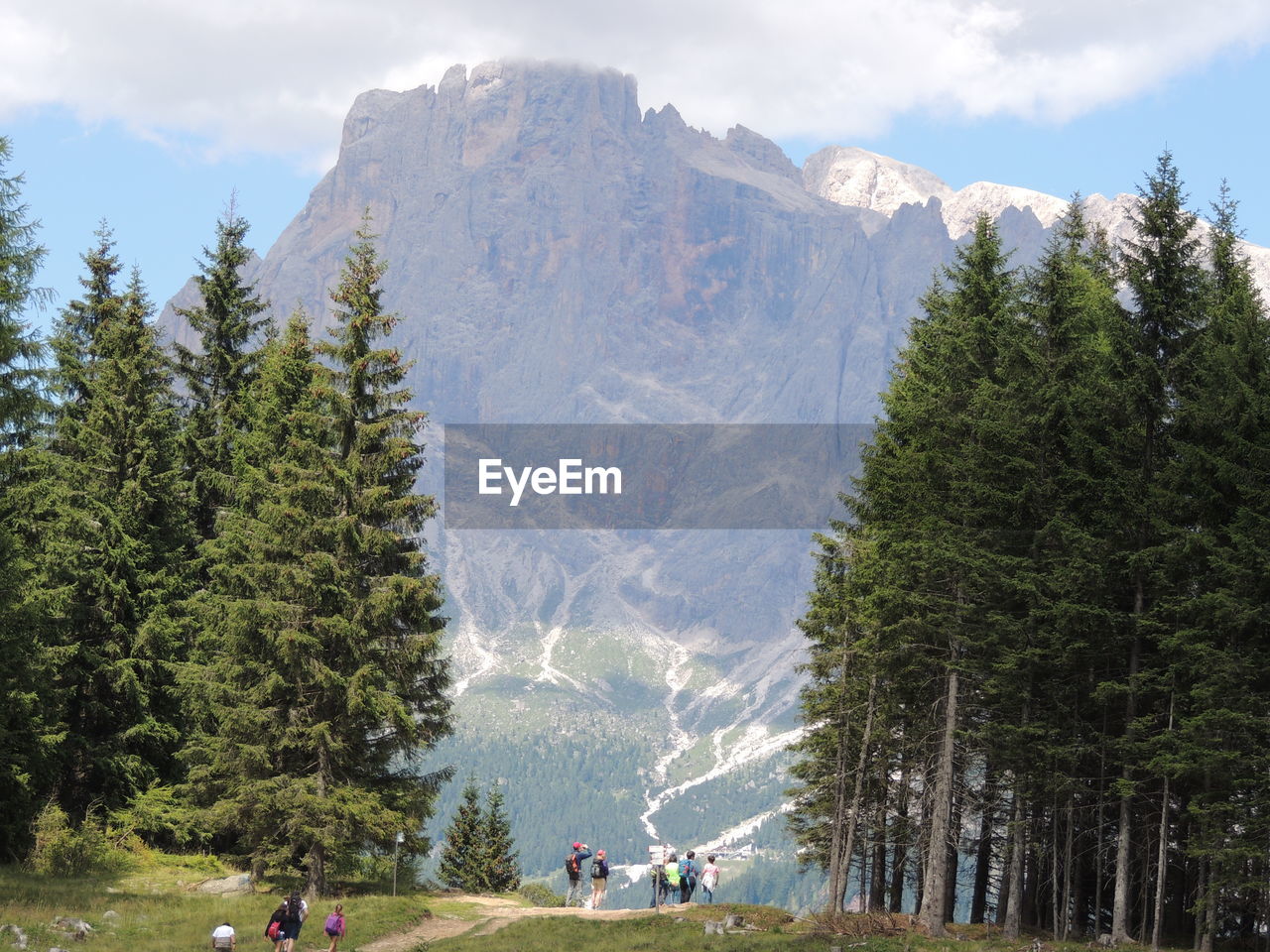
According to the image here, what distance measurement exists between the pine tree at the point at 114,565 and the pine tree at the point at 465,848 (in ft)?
127

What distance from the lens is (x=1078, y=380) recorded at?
32219mm

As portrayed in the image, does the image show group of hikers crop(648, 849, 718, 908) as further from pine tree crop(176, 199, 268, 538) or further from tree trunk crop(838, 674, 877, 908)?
pine tree crop(176, 199, 268, 538)

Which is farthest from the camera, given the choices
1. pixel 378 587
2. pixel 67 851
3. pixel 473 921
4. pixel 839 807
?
pixel 839 807

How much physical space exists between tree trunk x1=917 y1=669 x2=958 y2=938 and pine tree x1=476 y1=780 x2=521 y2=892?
155ft

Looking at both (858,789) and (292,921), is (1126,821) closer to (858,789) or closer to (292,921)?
(858,789)

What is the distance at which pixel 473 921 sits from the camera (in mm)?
33875

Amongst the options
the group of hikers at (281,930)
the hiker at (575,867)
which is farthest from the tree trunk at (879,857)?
the group of hikers at (281,930)

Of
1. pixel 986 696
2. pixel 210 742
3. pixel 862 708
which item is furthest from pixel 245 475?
pixel 986 696

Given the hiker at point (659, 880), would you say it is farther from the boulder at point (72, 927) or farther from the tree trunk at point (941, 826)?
the boulder at point (72, 927)

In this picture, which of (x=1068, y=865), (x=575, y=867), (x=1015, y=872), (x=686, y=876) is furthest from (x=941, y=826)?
(x=575, y=867)

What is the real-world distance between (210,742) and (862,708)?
1732 cm

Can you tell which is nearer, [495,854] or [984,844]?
[984,844]

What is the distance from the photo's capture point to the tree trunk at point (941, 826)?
3095 centimetres

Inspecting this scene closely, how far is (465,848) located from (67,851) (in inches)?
1858
